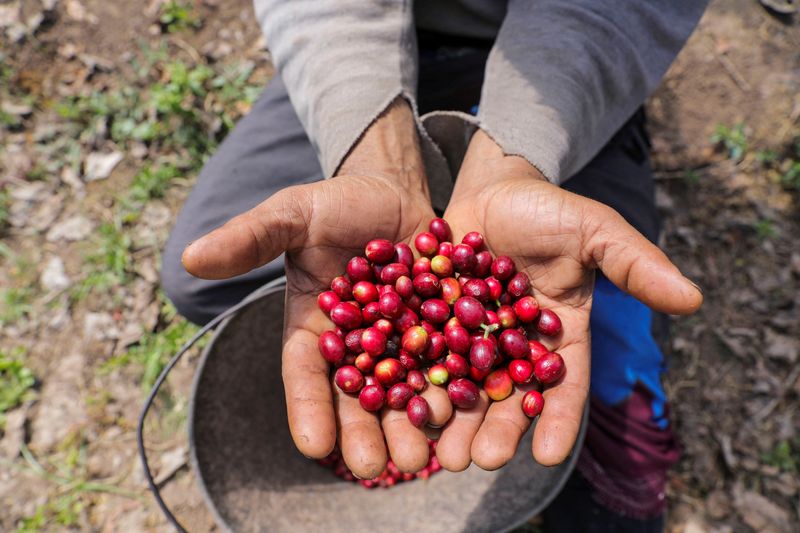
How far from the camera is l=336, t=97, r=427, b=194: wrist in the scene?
321 centimetres

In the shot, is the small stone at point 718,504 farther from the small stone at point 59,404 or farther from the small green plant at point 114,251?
the small green plant at point 114,251

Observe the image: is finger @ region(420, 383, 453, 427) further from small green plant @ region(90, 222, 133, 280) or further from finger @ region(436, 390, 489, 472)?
small green plant @ region(90, 222, 133, 280)

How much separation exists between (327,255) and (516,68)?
4.93 ft

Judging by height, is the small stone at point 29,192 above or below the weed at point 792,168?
below

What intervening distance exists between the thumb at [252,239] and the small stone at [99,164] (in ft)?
10.2

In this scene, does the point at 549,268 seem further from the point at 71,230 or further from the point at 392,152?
the point at 71,230

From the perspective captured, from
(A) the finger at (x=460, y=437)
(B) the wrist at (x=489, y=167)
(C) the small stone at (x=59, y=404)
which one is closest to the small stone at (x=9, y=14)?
(C) the small stone at (x=59, y=404)

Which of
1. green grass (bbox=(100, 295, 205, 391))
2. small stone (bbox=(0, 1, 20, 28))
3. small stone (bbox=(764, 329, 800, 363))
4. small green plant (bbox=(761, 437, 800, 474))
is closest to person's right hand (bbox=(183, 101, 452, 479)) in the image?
green grass (bbox=(100, 295, 205, 391))

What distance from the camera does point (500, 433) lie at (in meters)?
2.55

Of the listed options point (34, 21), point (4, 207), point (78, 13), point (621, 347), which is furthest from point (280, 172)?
point (34, 21)

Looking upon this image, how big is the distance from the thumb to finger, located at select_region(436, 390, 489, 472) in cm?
109

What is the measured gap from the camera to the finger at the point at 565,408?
249cm

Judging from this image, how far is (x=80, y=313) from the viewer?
468cm

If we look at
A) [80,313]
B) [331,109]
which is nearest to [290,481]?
[331,109]
